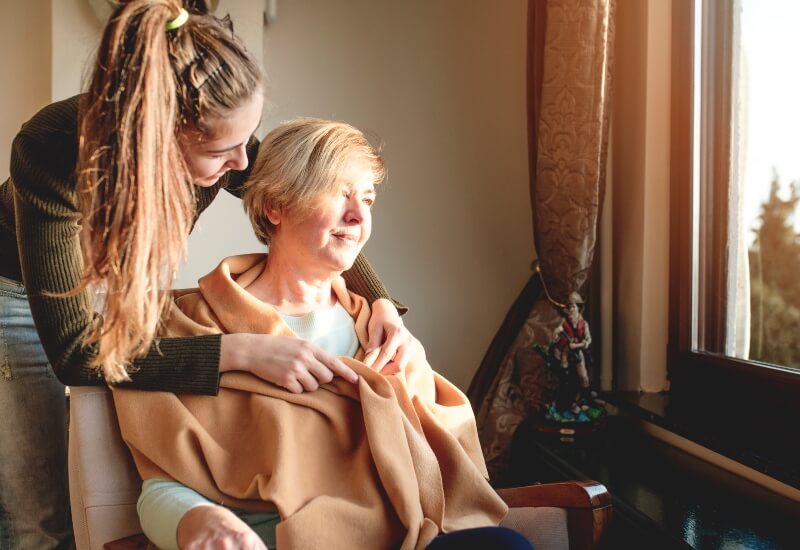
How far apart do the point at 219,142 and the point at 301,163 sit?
35 cm

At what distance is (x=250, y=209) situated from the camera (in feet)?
5.04

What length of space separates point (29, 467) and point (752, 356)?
171 centimetres

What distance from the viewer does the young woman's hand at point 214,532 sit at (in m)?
1.05

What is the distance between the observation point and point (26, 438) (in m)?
1.53

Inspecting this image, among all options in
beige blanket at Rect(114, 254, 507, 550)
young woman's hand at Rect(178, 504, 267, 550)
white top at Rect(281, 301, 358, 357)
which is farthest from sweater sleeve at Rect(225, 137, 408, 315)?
young woman's hand at Rect(178, 504, 267, 550)

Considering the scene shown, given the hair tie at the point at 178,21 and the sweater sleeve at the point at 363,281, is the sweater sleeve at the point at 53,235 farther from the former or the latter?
the sweater sleeve at the point at 363,281

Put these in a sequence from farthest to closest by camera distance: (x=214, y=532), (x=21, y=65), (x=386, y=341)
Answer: (x=21, y=65), (x=386, y=341), (x=214, y=532)

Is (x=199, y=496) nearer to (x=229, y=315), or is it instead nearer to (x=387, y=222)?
(x=229, y=315)

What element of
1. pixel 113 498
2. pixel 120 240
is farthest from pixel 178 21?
pixel 113 498

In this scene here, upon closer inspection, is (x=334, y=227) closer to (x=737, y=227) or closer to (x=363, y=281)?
(x=363, y=281)

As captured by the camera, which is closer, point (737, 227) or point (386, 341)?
point (386, 341)

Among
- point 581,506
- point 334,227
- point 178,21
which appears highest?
point 178,21

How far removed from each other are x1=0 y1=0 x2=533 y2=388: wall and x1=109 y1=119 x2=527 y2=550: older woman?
154 cm

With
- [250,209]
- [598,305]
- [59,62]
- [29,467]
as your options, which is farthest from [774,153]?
[59,62]
